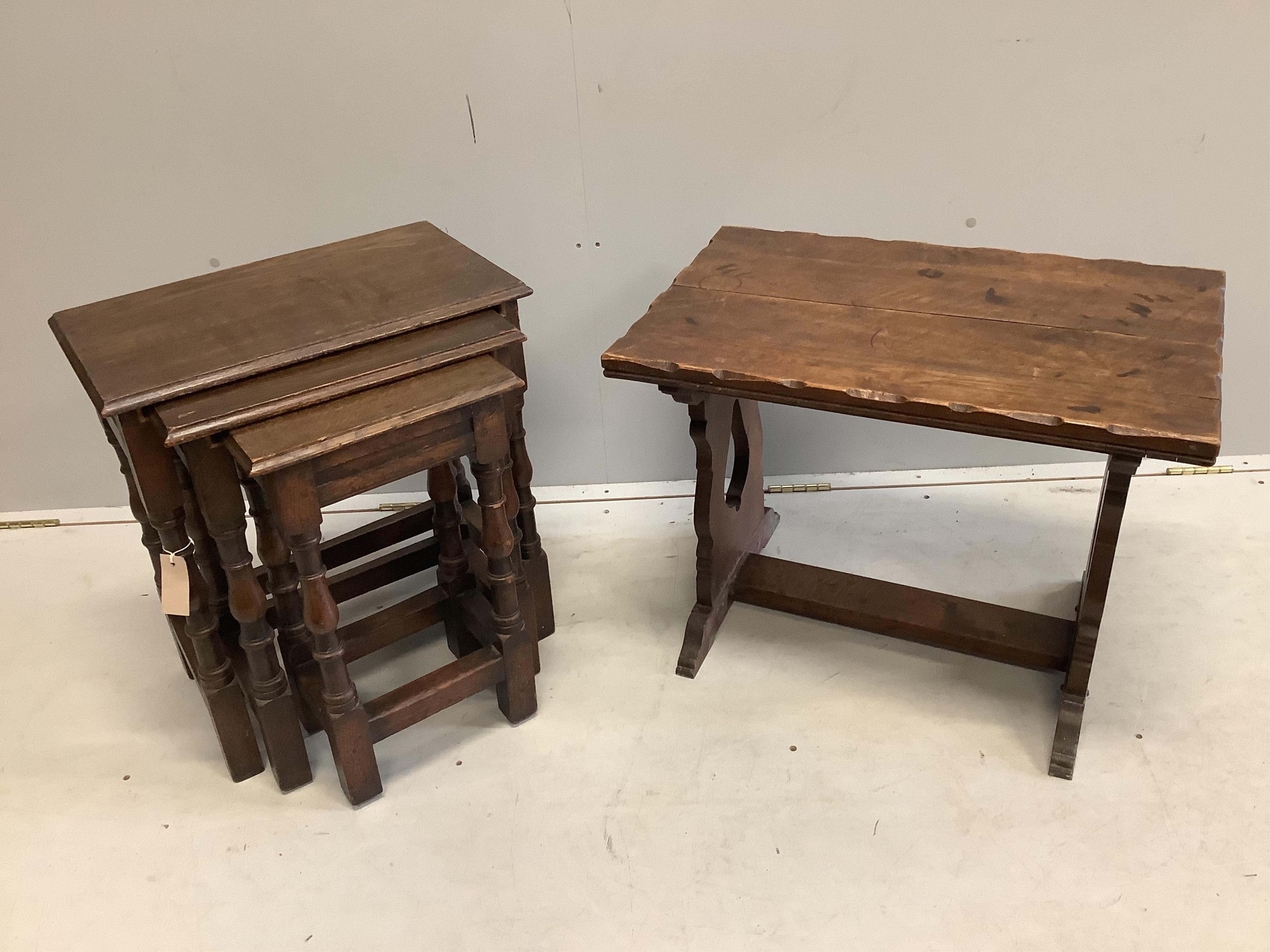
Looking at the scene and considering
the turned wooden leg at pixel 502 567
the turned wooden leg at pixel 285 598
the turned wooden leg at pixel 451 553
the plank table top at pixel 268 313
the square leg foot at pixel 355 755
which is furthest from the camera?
the turned wooden leg at pixel 451 553

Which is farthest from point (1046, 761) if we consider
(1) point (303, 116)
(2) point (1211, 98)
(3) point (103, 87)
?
(3) point (103, 87)

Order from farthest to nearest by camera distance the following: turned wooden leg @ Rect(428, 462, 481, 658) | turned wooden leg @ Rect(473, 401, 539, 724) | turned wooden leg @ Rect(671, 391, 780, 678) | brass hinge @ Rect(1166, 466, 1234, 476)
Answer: brass hinge @ Rect(1166, 466, 1234, 476), turned wooden leg @ Rect(428, 462, 481, 658), turned wooden leg @ Rect(671, 391, 780, 678), turned wooden leg @ Rect(473, 401, 539, 724)

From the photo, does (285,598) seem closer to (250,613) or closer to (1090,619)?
(250,613)

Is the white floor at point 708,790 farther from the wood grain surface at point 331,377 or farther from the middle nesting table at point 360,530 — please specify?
the wood grain surface at point 331,377

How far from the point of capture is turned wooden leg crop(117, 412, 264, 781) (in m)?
1.75

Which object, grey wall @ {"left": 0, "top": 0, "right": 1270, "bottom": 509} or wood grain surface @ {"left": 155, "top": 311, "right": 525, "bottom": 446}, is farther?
grey wall @ {"left": 0, "top": 0, "right": 1270, "bottom": 509}

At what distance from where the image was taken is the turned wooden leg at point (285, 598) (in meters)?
2.07

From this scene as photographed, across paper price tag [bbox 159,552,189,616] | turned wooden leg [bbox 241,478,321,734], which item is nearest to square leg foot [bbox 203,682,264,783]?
turned wooden leg [bbox 241,478,321,734]

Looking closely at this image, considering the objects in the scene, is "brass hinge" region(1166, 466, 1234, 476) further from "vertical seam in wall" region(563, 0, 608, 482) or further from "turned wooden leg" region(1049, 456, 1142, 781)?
"vertical seam in wall" region(563, 0, 608, 482)

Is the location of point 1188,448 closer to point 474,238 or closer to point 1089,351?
point 1089,351

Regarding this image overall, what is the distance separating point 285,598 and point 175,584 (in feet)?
1.03

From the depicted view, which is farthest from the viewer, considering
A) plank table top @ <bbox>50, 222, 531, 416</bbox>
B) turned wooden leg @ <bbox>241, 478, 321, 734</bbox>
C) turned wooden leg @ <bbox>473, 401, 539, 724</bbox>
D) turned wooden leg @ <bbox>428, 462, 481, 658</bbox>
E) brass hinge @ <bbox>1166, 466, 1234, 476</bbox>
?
brass hinge @ <bbox>1166, 466, 1234, 476</bbox>

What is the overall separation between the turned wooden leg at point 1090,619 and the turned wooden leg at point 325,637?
135 cm

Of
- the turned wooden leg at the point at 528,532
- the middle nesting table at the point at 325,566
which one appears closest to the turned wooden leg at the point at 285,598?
the middle nesting table at the point at 325,566
